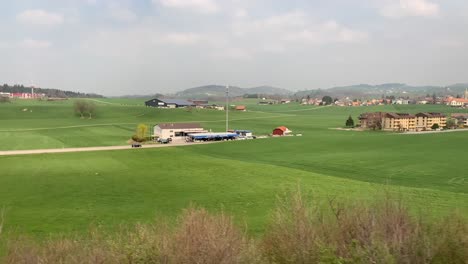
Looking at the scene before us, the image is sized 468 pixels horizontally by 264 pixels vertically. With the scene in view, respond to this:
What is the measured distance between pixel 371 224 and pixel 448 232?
2468 millimetres

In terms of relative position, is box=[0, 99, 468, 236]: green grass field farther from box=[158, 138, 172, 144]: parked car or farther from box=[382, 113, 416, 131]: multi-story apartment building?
box=[382, 113, 416, 131]: multi-story apartment building

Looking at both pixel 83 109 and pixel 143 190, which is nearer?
pixel 143 190

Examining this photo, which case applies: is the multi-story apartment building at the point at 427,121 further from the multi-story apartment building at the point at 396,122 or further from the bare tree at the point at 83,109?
the bare tree at the point at 83,109

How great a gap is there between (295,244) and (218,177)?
27621 millimetres

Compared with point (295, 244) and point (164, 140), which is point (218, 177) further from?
point (164, 140)

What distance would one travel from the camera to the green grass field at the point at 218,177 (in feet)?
88.6

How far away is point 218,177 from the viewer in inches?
1554

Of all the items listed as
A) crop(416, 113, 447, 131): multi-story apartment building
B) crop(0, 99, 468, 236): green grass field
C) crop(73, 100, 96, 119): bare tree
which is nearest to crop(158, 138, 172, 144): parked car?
crop(0, 99, 468, 236): green grass field

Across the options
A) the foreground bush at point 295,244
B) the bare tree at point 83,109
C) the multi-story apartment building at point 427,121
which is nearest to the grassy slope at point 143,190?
the foreground bush at point 295,244

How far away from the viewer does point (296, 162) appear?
50594 mm

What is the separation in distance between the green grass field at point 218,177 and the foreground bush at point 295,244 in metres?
2.66

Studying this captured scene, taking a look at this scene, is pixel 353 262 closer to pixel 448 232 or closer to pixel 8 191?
pixel 448 232

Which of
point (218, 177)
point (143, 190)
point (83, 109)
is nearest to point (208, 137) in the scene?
point (218, 177)

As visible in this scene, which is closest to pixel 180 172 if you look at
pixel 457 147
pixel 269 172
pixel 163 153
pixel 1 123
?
pixel 269 172
